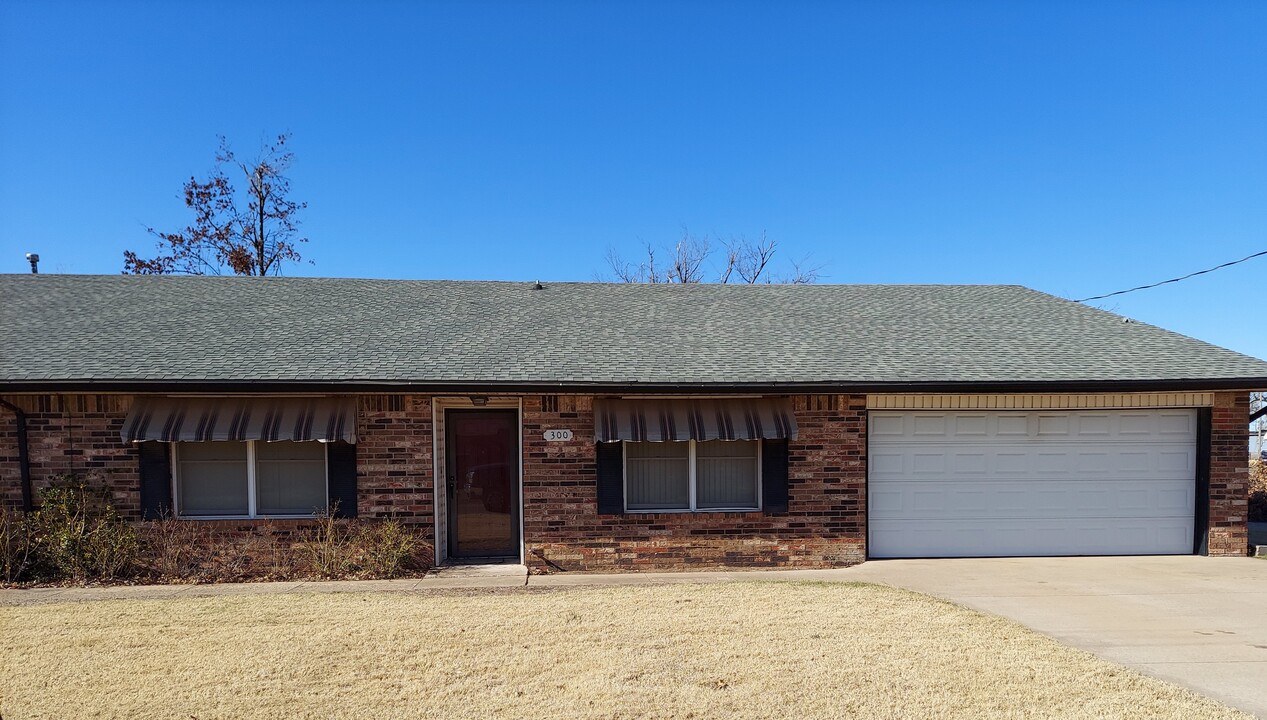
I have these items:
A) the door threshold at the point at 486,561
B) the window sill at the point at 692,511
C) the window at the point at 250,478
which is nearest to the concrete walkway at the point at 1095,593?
the door threshold at the point at 486,561

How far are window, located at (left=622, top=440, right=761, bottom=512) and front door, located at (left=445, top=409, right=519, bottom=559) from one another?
57.4 inches

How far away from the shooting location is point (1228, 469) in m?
8.86

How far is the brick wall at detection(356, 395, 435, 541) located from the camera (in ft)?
27.0

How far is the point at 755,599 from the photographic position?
6949mm

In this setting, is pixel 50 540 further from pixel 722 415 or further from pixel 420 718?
pixel 722 415

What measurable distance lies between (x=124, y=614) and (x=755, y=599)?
19.0 feet

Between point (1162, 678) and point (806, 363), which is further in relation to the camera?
point (806, 363)

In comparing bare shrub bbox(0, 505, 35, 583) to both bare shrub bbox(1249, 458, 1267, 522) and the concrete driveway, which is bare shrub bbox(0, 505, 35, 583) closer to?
the concrete driveway

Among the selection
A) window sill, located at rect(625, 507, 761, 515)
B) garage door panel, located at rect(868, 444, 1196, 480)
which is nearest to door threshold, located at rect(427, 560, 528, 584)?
window sill, located at rect(625, 507, 761, 515)

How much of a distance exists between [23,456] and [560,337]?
6162mm

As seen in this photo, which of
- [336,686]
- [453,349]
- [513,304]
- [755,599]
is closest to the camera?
[336,686]

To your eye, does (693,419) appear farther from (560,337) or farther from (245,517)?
(245,517)

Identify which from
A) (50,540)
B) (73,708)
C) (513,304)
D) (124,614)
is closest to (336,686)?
(73,708)

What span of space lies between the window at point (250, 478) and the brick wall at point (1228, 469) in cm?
1084
